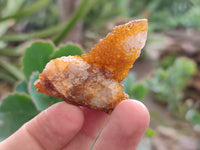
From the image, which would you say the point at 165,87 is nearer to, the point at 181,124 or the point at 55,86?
the point at 181,124

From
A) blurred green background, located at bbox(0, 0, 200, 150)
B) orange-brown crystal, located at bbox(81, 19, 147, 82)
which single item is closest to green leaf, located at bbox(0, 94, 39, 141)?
orange-brown crystal, located at bbox(81, 19, 147, 82)

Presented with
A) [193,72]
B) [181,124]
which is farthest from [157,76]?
[181,124]

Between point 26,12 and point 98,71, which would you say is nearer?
point 98,71

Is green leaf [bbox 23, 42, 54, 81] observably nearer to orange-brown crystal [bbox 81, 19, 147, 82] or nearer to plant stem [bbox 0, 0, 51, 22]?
orange-brown crystal [bbox 81, 19, 147, 82]

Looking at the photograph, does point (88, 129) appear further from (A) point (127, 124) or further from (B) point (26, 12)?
(B) point (26, 12)

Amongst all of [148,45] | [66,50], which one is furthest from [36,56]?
[148,45]

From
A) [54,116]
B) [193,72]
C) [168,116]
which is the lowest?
[168,116]
